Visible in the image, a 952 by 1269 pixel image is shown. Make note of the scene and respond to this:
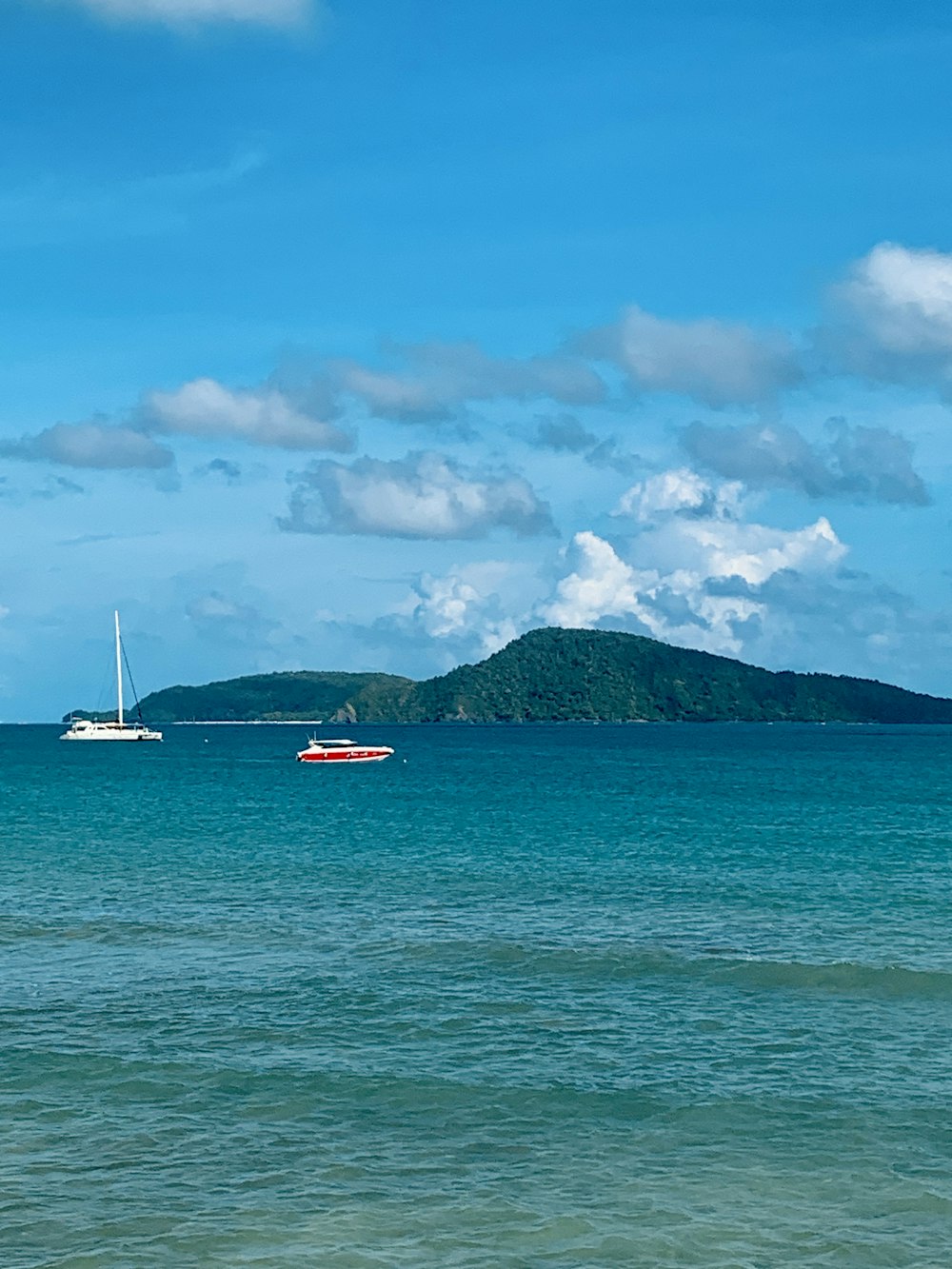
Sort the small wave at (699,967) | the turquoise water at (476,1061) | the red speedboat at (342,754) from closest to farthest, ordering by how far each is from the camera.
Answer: the turquoise water at (476,1061) → the small wave at (699,967) → the red speedboat at (342,754)

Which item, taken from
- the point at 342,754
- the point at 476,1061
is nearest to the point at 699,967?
the point at 476,1061

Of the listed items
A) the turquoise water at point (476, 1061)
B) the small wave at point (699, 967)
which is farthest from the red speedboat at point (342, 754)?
the small wave at point (699, 967)

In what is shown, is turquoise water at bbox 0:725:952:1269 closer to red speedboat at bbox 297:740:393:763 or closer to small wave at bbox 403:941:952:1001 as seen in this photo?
small wave at bbox 403:941:952:1001

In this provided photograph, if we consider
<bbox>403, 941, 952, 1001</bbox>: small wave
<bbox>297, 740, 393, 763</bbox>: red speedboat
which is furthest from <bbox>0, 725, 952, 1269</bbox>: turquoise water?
<bbox>297, 740, 393, 763</bbox>: red speedboat

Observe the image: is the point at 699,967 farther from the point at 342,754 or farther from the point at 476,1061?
the point at 342,754

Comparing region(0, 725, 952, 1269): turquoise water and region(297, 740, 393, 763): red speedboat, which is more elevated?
region(297, 740, 393, 763): red speedboat

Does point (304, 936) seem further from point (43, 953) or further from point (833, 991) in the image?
point (833, 991)

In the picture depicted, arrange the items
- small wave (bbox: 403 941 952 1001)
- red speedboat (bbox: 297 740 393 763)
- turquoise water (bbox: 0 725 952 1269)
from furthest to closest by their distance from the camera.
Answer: red speedboat (bbox: 297 740 393 763) → small wave (bbox: 403 941 952 1001) → turquoise water (bbox: 0 725 952 1269)

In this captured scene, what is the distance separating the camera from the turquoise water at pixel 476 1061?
18594 mm

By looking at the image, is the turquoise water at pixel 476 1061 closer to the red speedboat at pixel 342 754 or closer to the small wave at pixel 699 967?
the small wave at pixel 699 967

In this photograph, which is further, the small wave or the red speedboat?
the red speedboat

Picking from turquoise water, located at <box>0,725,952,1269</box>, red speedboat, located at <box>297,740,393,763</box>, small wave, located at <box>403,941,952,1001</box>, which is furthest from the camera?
red speedboat, located at <box>297,740,393,763</box>

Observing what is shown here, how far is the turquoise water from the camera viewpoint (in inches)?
732

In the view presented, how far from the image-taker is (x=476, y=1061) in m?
26.0
